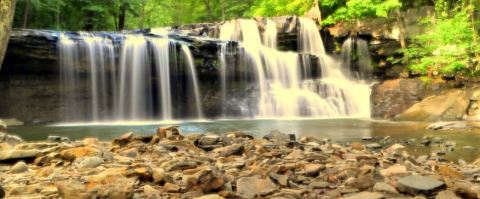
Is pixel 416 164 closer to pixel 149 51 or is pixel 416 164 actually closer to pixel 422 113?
pixel 422 113

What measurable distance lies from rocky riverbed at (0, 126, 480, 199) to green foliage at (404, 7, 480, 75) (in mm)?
10584

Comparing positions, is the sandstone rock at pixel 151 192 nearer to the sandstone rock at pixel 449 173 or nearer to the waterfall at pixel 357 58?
the sandstone rock at pixel 449 173

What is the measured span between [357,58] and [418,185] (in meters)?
18.7

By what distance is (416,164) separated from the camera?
661cm

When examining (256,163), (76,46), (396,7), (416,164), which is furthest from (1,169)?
(396,7)

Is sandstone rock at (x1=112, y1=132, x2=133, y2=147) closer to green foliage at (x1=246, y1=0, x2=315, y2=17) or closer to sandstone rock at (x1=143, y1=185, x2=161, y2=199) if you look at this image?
sandstone rock at (x1=143, y1=185, x2=161, y2=199)

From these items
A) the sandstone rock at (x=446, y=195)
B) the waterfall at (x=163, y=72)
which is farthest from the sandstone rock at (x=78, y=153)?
the waterfall at (x=163, y=72)

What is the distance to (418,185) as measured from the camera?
452 centimetres

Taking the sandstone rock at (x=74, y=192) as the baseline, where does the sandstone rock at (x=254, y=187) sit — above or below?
below

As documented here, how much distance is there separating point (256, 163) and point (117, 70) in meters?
14.5

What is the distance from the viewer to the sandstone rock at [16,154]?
5973 mm

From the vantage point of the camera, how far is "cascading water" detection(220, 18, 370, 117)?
20.3 metres

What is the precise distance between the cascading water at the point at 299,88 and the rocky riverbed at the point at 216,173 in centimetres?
1275

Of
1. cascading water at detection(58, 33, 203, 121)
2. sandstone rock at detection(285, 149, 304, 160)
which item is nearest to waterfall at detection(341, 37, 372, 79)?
cascading water at detection(58, 33, 203, 121)
